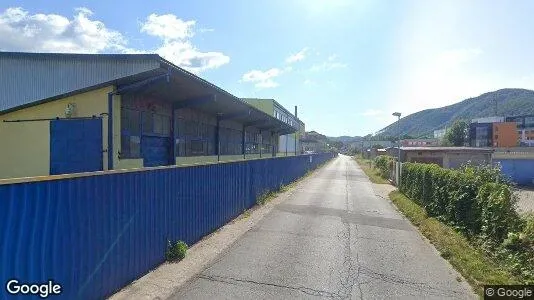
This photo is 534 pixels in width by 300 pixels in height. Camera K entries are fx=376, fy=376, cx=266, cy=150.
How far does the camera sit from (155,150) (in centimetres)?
1534

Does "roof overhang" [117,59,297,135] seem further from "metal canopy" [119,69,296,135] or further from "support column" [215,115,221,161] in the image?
"support column" [215,115,221,161]

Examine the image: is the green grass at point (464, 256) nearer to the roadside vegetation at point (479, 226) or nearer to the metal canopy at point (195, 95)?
the roadside vegetation at point (479, 226)

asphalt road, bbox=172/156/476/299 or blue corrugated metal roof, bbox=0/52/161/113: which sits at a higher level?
blue corrugated metal roof, bbox=0/52/161/113

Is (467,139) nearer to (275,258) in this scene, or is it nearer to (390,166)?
(390,166)

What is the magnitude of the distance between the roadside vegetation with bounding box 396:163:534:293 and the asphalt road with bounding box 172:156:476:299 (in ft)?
1.47

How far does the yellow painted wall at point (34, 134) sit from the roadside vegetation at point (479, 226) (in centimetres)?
1061

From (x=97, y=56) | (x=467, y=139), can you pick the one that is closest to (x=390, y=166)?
(x=97, y=56)

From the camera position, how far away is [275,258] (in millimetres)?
7809

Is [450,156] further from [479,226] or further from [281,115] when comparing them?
[281,115]

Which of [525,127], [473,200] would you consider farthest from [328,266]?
[525,127]

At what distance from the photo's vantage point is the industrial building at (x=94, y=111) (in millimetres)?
12390

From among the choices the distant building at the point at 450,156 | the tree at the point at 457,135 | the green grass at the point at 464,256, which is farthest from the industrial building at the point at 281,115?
the tree at the point at 457,135

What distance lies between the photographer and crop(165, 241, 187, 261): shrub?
746cm

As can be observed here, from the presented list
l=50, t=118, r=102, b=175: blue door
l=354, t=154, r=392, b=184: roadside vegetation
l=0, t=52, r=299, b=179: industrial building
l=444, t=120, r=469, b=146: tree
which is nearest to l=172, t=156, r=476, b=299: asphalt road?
l=0, t=52, r=299, b=179: industrial building
